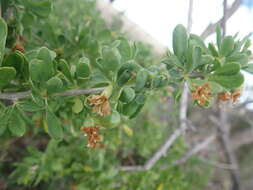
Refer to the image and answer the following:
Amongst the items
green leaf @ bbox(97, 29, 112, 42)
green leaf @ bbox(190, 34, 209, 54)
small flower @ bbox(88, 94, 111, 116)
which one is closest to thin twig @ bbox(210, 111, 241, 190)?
green leaf @ bbox(97, 29, 112, 42)

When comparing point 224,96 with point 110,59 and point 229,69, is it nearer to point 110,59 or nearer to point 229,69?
point 229,69

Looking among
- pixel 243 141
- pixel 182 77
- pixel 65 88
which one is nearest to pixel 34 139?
pixel 65 88

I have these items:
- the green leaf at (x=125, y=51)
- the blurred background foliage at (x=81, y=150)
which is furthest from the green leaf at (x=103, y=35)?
the green leaf at (x=125, y=51)

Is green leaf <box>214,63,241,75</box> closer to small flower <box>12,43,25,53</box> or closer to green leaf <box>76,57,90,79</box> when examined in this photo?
green leaf <box>76,57,90,79</box>

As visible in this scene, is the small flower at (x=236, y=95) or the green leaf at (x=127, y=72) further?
the small flower at (x=236, y=95)

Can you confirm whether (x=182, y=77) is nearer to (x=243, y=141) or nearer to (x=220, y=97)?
(x=220, y=97)

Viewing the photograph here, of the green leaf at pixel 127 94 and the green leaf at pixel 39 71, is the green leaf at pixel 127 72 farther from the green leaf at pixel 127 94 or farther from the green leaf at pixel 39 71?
the green leaf at pixel 39 71
